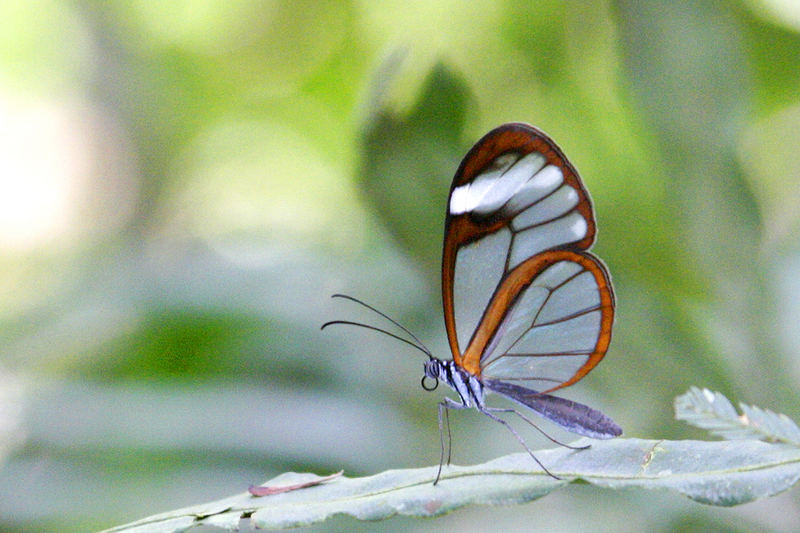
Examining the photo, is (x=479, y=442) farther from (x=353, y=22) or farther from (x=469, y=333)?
(x=353, y=22)

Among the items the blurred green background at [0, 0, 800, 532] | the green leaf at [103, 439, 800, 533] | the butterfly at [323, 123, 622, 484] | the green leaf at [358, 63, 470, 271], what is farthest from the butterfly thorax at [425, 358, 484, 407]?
the green leaf at [358, 63, 470, 271]

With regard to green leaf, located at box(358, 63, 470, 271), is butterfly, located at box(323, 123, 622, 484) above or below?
below

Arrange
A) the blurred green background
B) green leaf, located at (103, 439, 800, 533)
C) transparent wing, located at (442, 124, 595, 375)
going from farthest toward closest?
the blurred green background
transparent wing, located at (442, 124, 595, 375)
green leaf, located at (103, 439, 800, 533)

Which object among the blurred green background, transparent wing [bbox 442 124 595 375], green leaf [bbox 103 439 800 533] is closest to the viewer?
green leaf [bbox 103 439 800 533]

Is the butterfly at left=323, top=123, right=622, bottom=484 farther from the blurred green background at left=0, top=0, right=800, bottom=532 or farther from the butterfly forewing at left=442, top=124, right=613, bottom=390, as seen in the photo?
the blurred green background at left=0, top=0, right=800, bottom=532

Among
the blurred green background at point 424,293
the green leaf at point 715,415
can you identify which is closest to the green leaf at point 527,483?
the green leaf at point 715,415

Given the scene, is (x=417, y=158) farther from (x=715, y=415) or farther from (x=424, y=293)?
(x=715, y=415)
